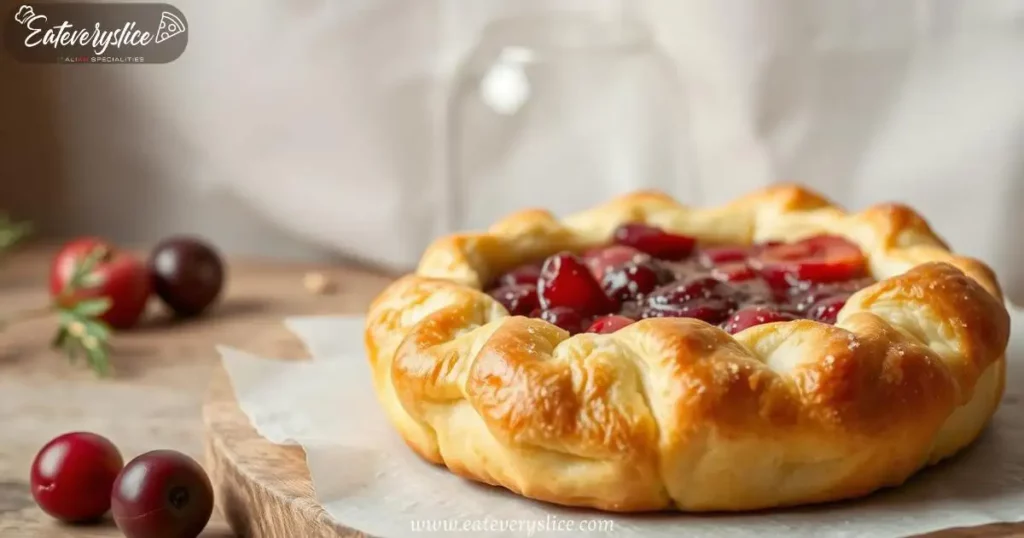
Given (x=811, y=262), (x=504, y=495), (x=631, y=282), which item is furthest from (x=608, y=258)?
(x=504, y=495)

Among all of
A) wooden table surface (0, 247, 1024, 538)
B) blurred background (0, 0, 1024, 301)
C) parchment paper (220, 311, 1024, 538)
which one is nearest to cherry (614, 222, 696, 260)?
parchment paper (220, 311, 1024, 538)

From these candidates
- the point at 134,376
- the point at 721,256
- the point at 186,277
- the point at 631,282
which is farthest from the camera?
the point at 186,277

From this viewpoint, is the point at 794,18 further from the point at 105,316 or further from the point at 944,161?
the point at 105,316

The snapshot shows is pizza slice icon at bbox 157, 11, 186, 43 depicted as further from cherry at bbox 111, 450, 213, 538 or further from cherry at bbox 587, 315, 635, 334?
cherry at bbox 587, 315, 635, 334
